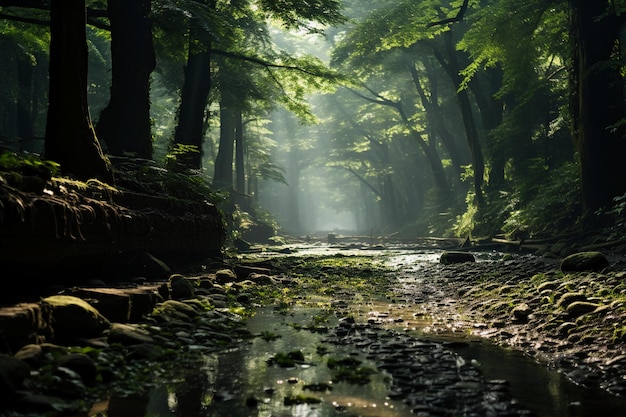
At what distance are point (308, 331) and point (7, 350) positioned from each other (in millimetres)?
3355

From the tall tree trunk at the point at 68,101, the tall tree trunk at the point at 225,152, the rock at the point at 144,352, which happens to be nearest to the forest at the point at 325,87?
the tall tree trunk at the point at 68,101

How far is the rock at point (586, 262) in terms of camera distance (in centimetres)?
845

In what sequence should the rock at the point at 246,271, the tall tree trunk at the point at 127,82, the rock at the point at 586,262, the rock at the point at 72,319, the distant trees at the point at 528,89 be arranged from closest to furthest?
the rock at the point at 72,319 < the rock at the point at 586,262 < the rock at the point at 246,271 < the tall tree trunk at the point at 127,82 < the distant trees at the point at 528,89

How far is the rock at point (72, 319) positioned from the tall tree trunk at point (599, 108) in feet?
41.3

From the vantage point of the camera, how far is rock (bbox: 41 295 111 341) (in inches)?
179

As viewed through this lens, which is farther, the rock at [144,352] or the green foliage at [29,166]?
the green foliage at [29,166]

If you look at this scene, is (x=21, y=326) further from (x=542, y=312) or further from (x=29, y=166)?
(x=542, y=312)

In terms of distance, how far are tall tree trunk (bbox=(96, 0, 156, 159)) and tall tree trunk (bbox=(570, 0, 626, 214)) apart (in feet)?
36.1

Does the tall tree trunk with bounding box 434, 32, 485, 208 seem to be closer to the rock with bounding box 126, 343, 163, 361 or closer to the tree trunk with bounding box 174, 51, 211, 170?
the tree trunk with bounding box 174, 51, 211, 170

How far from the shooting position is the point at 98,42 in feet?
96.7

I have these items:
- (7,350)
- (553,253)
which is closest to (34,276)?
(7,350)

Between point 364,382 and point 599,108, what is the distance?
12138 mm

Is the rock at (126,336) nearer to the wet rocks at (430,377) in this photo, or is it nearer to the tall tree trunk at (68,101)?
the wet rocks at (430,377)

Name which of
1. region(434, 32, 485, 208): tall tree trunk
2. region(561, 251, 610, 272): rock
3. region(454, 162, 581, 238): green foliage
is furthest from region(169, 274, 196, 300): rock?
region(434, 32, 485, 208): tall tree trunk
